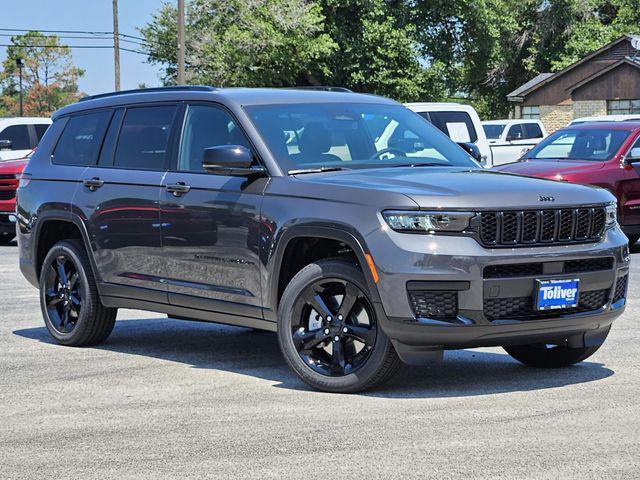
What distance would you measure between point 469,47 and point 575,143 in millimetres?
43494

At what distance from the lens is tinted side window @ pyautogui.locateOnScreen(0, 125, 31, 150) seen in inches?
933

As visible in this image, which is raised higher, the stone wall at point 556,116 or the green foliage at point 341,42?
the green foliage at point 341,42

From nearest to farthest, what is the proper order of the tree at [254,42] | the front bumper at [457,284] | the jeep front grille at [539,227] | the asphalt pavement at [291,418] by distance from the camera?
the asphalt pavement at [291,418]
the front bumper at [457,284]
the jeep front grille at [539,227]
the tree at [254,42]

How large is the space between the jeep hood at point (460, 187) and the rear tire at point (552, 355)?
1.06 metres

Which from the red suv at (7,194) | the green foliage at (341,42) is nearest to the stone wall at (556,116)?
the green foliage at (341,42)

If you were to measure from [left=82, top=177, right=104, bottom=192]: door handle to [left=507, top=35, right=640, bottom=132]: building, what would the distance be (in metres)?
45.4

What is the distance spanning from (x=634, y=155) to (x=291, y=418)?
39.9 feet

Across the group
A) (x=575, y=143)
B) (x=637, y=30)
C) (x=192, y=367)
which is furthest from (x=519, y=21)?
(x=192, y=367)

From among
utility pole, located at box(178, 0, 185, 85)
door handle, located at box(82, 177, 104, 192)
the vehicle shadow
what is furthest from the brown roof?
door handle, located at box(82, 177, 104, 192)

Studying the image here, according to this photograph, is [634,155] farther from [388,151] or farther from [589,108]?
[589,108]

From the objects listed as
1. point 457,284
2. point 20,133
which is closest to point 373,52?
point 20,133

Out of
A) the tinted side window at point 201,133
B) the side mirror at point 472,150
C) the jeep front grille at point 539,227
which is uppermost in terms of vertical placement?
the tinted side window at point 201,133

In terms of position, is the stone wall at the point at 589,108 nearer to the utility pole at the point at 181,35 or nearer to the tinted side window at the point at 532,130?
the tinted side window at the point at 532,130

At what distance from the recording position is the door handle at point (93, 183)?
362 inches
